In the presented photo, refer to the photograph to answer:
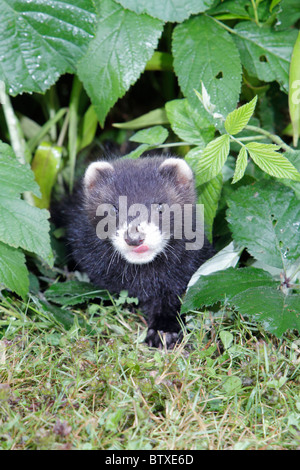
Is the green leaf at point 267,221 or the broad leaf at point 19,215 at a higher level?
the broad leaf at point 19,215

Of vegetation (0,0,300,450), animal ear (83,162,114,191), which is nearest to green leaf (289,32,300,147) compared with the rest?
vegetation (0,0,300,450)

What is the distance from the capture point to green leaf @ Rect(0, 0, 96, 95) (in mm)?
3650

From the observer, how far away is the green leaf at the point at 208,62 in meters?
3.83

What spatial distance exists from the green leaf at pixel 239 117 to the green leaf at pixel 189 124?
561mm

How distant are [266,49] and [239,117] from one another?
46.6 inches

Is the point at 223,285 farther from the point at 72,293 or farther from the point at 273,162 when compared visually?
the point at 72,293

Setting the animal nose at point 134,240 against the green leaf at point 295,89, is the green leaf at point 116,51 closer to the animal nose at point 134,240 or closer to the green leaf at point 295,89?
the green leaf at point 295,89

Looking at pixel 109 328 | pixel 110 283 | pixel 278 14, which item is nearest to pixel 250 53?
pixel 278 14

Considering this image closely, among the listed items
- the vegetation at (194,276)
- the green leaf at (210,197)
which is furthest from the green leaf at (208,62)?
the green leaf at (210,197)

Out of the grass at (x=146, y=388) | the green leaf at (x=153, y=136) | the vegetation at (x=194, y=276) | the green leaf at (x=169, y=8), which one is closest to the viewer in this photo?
the grass at (x=146, y=388)

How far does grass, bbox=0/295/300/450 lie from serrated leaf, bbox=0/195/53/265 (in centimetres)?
55

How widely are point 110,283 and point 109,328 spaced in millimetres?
418

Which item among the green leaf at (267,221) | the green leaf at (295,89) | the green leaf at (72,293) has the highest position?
the green leaf at (295,89)
